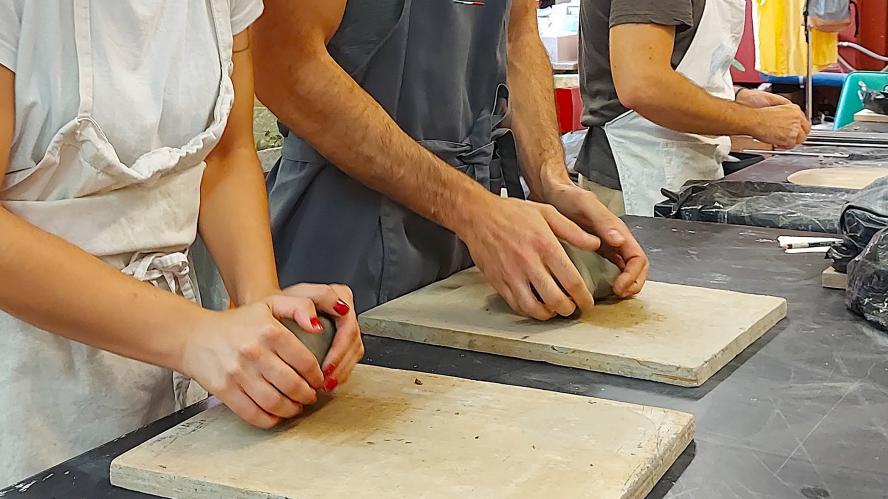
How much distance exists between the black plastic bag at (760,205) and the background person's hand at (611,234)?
0.49m

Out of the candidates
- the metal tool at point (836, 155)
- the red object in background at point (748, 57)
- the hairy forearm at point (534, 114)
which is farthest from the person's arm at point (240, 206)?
the red object in background at point (748, 57)

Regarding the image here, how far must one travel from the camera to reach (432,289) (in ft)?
4.39

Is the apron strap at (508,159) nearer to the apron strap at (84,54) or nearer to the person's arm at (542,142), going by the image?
the person's arm at (542,142)

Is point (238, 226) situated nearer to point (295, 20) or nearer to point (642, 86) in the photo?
point (295, 20)

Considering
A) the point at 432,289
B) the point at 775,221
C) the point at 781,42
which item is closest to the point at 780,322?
the point at 432,289

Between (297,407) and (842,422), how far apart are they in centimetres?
48

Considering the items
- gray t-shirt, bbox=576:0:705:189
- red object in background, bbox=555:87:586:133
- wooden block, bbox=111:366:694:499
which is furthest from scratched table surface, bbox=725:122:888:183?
red object in background, bbox=555:87:586:133

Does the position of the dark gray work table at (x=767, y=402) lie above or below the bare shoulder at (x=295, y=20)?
below

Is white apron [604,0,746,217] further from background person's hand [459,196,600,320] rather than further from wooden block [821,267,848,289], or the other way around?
background person's hand [459,196,600,320]

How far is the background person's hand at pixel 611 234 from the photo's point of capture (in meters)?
1.24

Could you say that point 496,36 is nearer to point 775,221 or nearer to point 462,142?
point 462,142

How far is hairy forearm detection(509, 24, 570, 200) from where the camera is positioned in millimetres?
1597

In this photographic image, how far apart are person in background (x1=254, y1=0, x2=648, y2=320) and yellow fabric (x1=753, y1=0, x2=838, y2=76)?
4.28 metres

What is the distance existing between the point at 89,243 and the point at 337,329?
264mm
